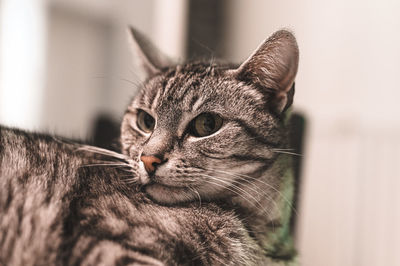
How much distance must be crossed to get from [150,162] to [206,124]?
0.62 ft

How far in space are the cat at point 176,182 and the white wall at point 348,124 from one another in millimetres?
806

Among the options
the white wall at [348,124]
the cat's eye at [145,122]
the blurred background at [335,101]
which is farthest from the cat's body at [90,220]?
the white wall at [348,124]

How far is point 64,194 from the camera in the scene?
949mm

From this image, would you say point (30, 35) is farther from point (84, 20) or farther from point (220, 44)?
point (220, 44)

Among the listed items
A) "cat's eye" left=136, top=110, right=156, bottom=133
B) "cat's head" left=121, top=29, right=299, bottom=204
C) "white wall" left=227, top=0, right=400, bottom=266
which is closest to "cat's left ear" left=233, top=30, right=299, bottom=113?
"cat's head" left=121, top=29, right=299, bottom=204

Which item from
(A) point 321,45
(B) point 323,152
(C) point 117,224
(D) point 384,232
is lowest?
(D) point 384,232

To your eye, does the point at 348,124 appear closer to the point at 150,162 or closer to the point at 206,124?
the point at 206,124

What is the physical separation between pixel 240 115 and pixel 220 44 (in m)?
1.77

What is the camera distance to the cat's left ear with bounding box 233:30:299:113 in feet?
3.27

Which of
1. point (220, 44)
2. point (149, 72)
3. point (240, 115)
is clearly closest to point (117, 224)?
point (240, 115)

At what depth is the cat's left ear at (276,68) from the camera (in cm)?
100

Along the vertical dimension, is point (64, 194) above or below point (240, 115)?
below

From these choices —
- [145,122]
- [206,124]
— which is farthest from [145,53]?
[206,124]

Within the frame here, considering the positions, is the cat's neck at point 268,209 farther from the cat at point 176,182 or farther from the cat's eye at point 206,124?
the cat's eye at point 206,124
